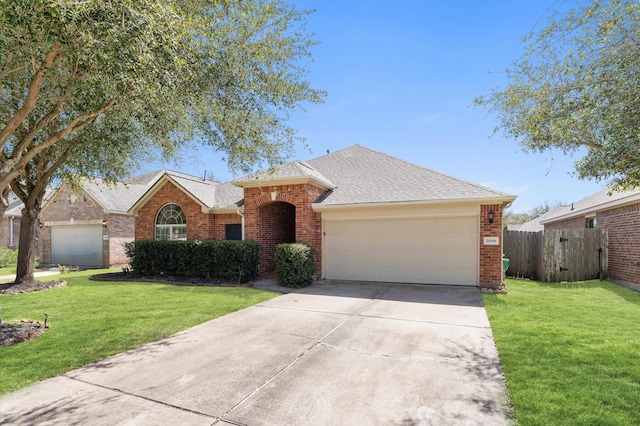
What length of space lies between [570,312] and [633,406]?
467 centimetres

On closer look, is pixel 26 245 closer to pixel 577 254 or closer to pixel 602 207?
pixel 577 254

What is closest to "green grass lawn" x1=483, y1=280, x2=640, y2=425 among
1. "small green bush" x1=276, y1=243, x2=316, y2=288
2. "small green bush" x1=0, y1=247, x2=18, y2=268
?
"small green bush" x1=276, y1=243, x2=316, y2=288

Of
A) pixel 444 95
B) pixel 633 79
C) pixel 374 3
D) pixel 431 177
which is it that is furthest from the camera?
pixel 431 177

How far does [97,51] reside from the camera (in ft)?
13.3

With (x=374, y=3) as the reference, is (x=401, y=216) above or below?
below

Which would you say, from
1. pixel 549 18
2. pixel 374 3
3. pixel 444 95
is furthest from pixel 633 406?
pixel 444 95

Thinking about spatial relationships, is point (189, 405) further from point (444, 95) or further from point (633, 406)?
point (444, 95)

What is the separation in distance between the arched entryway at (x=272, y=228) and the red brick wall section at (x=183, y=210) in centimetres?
317

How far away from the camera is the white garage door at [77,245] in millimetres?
18953

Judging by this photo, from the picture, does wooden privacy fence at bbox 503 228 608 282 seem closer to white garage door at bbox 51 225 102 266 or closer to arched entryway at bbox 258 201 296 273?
arched entryway at bbox 258 201 296 273

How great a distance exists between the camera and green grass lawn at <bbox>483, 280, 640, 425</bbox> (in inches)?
128

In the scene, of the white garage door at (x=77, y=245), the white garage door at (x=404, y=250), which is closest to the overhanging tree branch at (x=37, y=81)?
the white garage door at (x=404, y=250)

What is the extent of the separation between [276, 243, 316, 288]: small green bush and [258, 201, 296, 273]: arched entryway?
2.39m

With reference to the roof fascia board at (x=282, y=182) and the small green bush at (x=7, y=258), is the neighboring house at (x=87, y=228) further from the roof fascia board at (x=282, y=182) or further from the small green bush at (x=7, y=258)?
the roof fascia board at (x=282, y=182)
